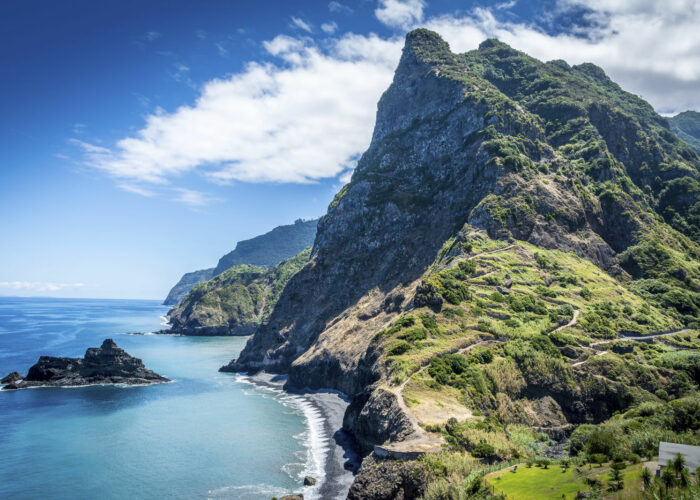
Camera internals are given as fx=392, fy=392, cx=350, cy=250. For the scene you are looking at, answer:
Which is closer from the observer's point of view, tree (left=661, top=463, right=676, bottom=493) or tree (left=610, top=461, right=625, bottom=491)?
tree (left=661, top=463, right=676, bottom=493)

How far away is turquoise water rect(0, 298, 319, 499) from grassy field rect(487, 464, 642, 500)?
2970cm

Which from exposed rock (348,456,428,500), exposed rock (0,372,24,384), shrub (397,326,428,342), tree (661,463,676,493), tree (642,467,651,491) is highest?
shrub (397,326,428,342)

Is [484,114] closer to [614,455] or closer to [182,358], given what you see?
[614,455]

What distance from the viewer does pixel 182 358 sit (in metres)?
150

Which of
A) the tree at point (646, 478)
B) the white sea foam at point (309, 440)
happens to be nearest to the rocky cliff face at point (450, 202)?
the white sea foam at point (309, 440)

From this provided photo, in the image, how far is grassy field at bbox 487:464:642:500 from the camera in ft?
73.8

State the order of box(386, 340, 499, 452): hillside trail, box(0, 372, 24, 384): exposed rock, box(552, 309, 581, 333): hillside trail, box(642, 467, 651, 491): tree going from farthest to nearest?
1. box(0, 372, 24, 384): exposed rock
2. box(552, 309, 581, 333): hillside trail
3. box(386, 340, 499, 452): hillside trail
4. box(642, 467, 651, 491): tree

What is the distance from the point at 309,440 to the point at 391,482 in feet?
111

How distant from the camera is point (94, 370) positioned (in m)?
109

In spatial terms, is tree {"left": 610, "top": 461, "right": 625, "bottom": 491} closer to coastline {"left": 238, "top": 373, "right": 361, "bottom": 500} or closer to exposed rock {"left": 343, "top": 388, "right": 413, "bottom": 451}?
exposed rock {"left": 343, "top": 388, "right": 413, "bottom": 451}

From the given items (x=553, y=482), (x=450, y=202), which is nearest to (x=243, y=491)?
(x=553, y=482)

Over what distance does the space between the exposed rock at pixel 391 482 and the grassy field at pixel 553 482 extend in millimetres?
7704

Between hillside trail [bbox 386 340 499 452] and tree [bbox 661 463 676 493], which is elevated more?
tree [bbox 661 463 676 493]

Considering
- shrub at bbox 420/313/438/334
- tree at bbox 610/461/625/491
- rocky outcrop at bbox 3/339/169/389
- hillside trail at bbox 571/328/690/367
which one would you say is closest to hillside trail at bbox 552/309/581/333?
hillside trail at bbox 571/328/690/367
